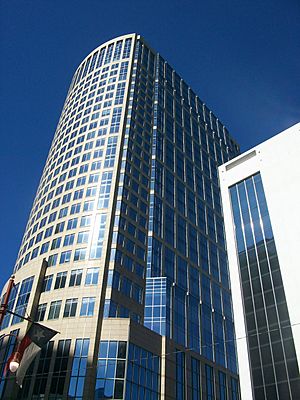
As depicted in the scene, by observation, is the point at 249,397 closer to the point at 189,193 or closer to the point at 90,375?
the point at 90,375

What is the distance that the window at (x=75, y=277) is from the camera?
61.7 m

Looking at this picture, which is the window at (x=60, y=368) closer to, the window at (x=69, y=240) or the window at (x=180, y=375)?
the window at (x=180, y=375)

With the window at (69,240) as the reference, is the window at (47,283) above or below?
below

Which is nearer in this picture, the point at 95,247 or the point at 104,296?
the point at 104,296

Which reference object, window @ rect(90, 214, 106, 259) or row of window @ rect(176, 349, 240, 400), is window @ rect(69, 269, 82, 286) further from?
row of window @ rect(176, 349, 240, 400)

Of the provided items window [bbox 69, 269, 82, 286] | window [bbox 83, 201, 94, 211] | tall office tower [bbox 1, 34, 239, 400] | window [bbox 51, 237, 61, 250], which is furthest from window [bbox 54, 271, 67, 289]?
window [bbox 83, 201, 94, 211]

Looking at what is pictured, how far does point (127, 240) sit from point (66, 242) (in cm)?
1019

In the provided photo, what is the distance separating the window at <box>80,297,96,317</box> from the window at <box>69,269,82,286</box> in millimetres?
3492

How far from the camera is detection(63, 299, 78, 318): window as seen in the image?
191ft

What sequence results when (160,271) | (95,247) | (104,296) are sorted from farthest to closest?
(160,271) → (95,247) → (104,296)

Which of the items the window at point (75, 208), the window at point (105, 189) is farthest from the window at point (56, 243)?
the window at point (105, 189)

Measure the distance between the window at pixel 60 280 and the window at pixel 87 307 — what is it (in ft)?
17.8

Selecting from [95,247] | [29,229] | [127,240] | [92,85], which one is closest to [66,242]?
[95,247]

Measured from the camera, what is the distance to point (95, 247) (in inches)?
2552
